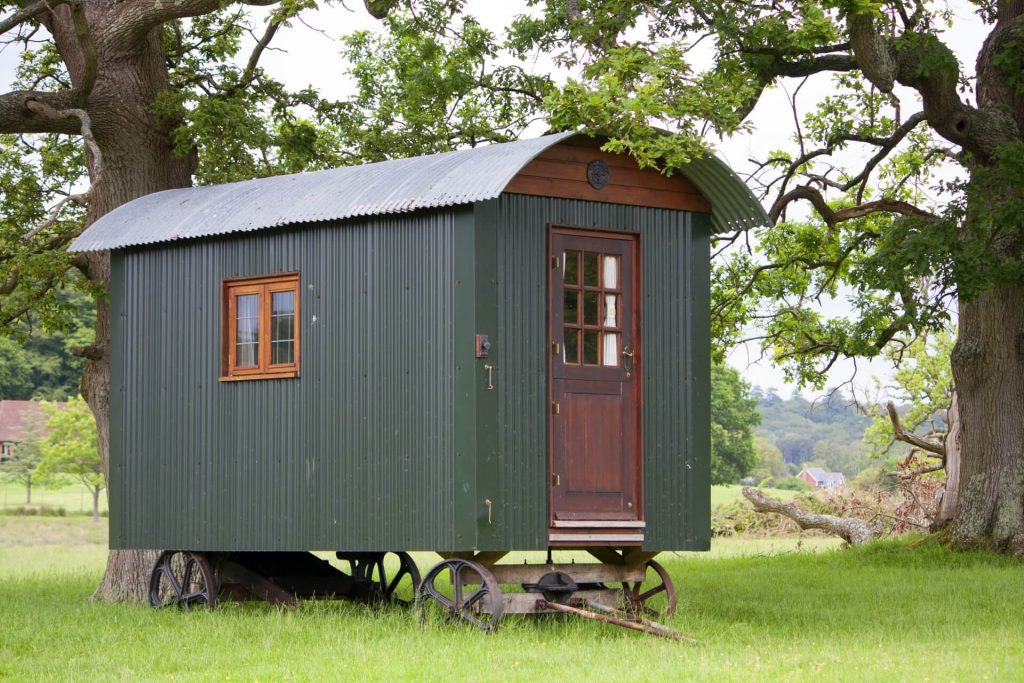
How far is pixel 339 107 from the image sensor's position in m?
19.7

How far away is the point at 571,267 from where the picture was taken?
12.6 m

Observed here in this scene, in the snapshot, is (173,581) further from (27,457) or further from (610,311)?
(27,457)

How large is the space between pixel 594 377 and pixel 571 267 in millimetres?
958

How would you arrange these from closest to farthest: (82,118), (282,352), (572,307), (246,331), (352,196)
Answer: (572,307) → (352,196) → (282,352) → (246,331) → (82,118)

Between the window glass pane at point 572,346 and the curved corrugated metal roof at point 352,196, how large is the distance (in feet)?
5.10

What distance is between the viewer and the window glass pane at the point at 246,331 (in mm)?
13562

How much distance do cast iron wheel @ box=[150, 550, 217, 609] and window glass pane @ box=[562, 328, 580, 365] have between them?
432 centimetres

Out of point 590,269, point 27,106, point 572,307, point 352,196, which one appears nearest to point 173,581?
point 352,196

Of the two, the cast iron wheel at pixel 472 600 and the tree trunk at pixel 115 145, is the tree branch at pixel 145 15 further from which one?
the cast iron wheel at pixel 472 600

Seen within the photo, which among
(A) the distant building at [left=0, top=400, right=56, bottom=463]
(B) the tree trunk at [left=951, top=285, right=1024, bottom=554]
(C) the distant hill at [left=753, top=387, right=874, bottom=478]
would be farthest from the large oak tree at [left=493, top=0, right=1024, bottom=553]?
(C) the distant hill at [left=753, top=387, right=874, bottom=478]

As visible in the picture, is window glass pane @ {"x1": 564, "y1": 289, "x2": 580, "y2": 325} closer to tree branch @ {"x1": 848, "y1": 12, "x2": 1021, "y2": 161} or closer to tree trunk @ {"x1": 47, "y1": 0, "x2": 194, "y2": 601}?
tree branch @ {"x1": 848, "y1": 12, "x2": 1021, "y2": 161}

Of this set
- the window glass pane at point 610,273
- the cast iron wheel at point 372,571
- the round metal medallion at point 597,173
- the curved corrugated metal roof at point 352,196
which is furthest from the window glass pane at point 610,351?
the cast iron wheel at point 372,571

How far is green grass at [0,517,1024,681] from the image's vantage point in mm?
9703

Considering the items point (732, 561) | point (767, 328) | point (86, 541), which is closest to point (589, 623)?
point (732, 561)
